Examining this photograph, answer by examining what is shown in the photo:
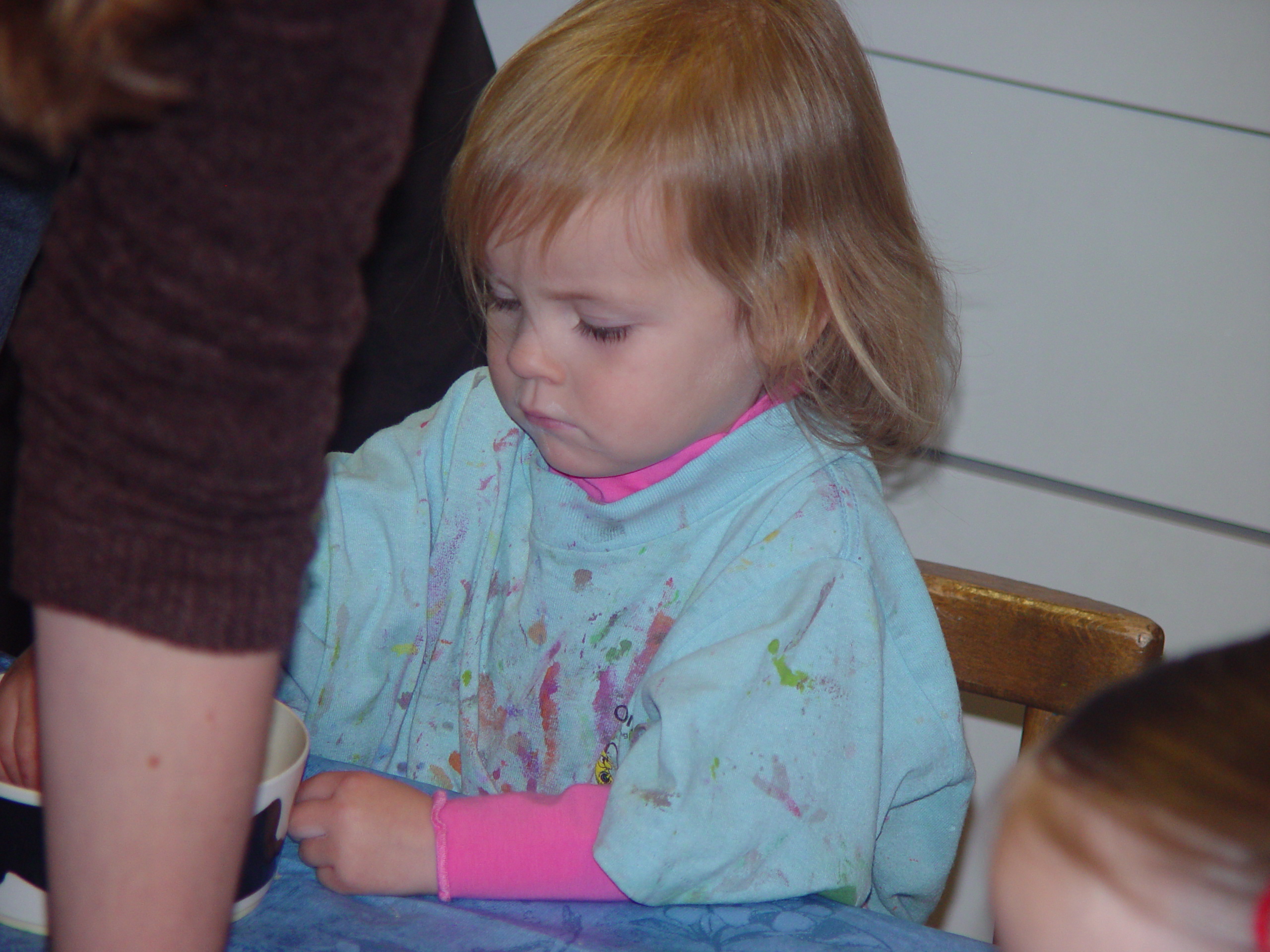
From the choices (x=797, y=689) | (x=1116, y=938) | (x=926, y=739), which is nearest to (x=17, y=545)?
(x=1116, y=938)

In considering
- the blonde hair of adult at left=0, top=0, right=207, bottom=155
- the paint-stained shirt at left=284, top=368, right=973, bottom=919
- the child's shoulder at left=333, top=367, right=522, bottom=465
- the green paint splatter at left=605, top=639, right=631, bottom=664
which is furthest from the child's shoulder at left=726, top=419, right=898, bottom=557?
the blonde hair of adult at left=0, top=0, right=207, bottom=155

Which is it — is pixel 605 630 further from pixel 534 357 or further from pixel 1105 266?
pixel 1105 266

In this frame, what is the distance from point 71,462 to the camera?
1.02 feet

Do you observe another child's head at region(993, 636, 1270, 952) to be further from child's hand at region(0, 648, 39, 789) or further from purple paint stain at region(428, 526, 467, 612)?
purple paint stain at region(428, 526, 467, 612)

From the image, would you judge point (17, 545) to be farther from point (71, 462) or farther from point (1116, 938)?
point (1116, 938)

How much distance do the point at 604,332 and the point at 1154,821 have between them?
55 centimetres

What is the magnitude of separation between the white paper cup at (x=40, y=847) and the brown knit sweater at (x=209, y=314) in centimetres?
16

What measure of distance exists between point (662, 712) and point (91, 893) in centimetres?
38

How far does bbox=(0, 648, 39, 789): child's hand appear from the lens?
58 centimetres

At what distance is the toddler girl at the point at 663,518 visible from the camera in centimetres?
67

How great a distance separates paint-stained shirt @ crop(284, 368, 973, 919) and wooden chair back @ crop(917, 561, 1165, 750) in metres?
0.04

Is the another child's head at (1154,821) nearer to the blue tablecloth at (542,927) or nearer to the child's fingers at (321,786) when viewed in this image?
the blue tablecloth at (542,927)

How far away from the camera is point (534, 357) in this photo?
31.3 inches

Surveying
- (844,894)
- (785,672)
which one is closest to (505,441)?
(785,672)
